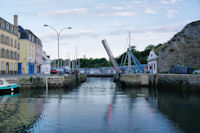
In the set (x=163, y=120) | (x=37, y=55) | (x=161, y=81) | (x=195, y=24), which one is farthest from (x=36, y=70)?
(x=163, y=120)

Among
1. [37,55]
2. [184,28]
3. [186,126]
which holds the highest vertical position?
[184,28]

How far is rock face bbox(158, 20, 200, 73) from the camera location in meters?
43.8

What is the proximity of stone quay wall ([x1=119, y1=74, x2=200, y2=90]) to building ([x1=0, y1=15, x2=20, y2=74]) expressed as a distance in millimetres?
22028

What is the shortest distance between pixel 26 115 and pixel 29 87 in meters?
19.3

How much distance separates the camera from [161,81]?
33.3 metres

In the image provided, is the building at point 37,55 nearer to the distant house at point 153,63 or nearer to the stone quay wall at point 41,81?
the stone quay wall at point 41,81

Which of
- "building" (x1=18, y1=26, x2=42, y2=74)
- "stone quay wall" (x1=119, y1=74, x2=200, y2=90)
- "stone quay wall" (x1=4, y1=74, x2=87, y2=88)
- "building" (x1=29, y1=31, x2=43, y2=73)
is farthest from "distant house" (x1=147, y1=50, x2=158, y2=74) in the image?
"building" (x1=29, y1=31, x2=43, y2=73)

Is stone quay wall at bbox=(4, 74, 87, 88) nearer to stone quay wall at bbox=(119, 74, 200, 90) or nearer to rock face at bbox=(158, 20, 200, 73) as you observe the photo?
stone quay wall at bbox=(119, 74, 200, 90)

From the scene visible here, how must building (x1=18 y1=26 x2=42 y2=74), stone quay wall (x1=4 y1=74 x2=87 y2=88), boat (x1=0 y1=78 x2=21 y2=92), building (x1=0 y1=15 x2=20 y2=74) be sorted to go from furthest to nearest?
building (x1=18 y1=26 x2=42 y2=74) < building (x1=0 y1=15 x2=20 y2=74) < stone quay wall (x1=4 y1=74 x2=87 y2=88) < boat (x1=0 y1=78 x2=21 y2=92)

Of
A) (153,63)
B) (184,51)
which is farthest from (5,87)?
(184,51)

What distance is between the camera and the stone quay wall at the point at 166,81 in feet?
88.0

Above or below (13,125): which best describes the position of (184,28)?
above

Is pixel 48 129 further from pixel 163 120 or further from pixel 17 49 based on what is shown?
pixel 17 49

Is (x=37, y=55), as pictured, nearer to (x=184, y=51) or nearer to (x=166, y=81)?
(x=184, y=51)
